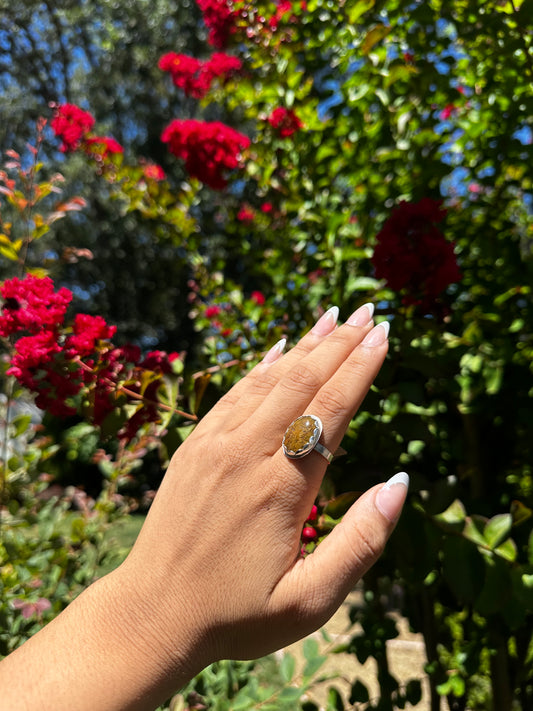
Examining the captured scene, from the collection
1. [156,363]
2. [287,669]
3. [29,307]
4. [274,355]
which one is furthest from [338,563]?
[287,669]

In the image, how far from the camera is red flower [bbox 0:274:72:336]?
3.80 feet

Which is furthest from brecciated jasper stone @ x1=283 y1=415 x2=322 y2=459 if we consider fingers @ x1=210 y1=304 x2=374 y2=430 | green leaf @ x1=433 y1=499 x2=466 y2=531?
green leaf @ x1=433 y1=499 x2=466 y2=531

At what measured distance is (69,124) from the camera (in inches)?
99.1

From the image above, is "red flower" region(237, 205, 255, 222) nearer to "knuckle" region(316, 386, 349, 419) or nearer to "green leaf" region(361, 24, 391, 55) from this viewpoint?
"green leaf" region(361, 24, 391, 55)

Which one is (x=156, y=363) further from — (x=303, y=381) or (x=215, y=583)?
(x=215, y=583)

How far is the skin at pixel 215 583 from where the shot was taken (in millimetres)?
700

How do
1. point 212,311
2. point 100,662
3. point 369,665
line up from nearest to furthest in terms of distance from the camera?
point 100,662 < point 212,311 < point 369,665

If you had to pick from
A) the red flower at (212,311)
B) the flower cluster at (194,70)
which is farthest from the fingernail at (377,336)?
the flower cluster at (194,70)

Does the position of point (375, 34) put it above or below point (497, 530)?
above

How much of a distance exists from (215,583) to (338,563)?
0.18 meters

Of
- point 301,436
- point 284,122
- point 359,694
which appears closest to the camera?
point 301,436

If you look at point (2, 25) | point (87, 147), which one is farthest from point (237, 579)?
point (2, 25)

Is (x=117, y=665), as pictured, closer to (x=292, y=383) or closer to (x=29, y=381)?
(x=292, y=383)

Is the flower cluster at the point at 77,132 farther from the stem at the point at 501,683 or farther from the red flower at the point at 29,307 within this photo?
the stem at the point at 501,683
